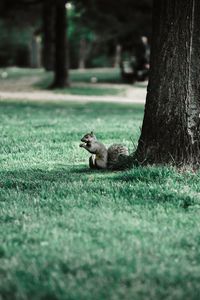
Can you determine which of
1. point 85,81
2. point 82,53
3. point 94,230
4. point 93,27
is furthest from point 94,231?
point 82,53

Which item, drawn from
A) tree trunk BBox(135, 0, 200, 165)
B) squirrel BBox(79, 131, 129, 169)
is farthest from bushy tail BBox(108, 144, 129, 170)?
tree trunk BBox(135, 0, 200, 165)

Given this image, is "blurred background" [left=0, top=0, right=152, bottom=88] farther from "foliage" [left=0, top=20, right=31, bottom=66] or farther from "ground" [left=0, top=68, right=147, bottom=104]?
"foliage" [left=0, top=20, right=31, bottom=66]

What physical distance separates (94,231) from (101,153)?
246cm

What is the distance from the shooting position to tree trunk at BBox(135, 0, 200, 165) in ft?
20.8

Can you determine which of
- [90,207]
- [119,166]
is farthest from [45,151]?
[90,207]

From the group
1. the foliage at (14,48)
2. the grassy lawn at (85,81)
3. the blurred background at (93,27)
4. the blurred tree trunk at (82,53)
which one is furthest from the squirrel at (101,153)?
the blurred tree trunk at (82,53)

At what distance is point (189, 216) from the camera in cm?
473

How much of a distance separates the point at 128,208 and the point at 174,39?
A: 2307 millimetres

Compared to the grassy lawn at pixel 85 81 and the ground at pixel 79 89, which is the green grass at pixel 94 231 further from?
the grassy lawn at pixel 85 81

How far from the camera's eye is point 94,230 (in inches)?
170

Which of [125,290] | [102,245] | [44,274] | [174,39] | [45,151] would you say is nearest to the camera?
[125,290]

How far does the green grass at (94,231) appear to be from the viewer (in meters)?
3.34

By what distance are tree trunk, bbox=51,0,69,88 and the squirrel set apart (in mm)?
16015

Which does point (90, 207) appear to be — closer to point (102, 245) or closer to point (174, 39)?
point (102, 245)
